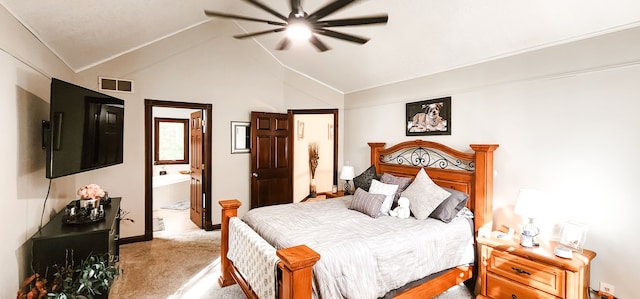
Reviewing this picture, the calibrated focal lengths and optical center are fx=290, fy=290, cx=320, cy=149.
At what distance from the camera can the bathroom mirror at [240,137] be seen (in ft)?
16.0

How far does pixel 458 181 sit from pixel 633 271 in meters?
1.49

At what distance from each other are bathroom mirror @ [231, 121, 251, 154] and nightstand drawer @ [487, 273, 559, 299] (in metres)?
3.86

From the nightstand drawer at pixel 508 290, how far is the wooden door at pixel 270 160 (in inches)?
130

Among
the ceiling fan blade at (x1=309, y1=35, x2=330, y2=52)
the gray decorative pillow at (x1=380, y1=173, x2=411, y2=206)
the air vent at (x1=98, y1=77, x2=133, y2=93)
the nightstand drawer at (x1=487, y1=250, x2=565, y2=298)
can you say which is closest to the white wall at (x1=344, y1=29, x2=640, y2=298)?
the nightstand drawer at (x1=487, y1=250, x2=565, y2=298)

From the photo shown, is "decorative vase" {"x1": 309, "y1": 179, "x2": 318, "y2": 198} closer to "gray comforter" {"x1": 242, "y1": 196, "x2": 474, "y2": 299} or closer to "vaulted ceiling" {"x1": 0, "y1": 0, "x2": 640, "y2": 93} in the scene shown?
"vaulted ceiling" {"x1": 0, "y1": 0, "x2": 640, "y2": 93}

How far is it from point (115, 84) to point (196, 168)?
1722 millimetres

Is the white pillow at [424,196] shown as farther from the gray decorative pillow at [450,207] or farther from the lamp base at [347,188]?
the lamp base at [347,188]

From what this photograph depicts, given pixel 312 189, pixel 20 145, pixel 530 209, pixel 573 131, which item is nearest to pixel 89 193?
pixel 20 145

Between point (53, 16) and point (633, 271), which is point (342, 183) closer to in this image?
point (633, 271)

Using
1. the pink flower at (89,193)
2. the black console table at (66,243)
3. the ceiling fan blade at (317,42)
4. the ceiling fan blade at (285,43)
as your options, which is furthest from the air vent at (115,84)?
the ceiling fan blade at (317,42)

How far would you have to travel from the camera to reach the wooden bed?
176 centimetres

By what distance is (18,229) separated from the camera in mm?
2074

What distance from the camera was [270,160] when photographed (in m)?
5.02

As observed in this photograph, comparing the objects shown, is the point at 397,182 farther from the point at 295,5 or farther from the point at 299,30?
the point at 295,5
